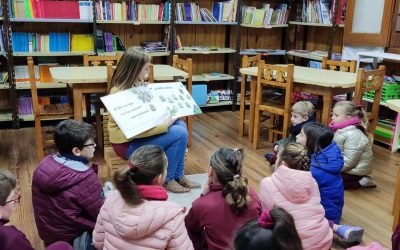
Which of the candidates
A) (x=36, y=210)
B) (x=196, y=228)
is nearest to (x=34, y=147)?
(x=36, y=210)

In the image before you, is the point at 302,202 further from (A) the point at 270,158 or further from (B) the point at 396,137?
(B) the point at 396,137

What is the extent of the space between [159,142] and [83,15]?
2362mm

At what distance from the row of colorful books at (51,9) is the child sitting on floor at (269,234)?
Answer: 155 inches

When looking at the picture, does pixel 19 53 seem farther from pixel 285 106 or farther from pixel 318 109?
pixel 318 109

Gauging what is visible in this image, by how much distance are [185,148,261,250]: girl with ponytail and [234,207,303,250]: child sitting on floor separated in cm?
59

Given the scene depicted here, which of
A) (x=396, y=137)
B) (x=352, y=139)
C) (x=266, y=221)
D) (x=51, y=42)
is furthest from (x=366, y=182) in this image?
(x=51, y=42)

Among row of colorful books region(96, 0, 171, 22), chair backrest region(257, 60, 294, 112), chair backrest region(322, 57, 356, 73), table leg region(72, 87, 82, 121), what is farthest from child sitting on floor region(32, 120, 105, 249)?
chair backrest region(322, 57, 356, 73)

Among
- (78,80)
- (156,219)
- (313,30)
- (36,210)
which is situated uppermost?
(313,30)

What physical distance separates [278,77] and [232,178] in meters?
2.15

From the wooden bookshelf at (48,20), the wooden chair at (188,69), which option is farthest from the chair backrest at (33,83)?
the wooden chair at (188,69)

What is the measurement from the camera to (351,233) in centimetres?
239

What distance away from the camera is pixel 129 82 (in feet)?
9.30

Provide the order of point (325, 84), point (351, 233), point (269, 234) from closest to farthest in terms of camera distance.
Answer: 1. point (269, 234)
2. point (351, 233)
3. point (325, 84)

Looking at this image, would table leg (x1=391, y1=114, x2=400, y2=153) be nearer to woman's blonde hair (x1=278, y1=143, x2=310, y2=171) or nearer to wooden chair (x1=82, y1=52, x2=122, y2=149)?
woman's blonde hair (x1=278, y1=143, x2=310, y2=171)
